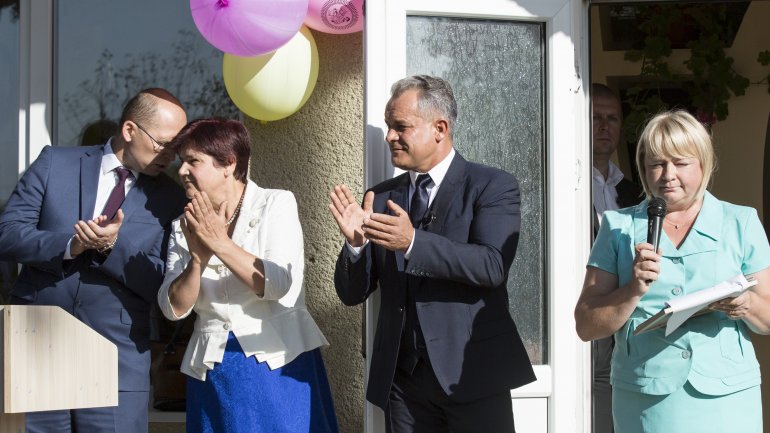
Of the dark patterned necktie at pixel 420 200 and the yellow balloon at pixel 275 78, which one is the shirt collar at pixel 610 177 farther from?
the dark patterned necktie at pixel 420 200

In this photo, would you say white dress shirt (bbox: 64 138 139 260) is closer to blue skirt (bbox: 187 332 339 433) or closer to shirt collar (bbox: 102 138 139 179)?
shirt collar (bbox: 102 138 139 179)

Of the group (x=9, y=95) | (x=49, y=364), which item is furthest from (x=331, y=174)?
(x=49, y=364)

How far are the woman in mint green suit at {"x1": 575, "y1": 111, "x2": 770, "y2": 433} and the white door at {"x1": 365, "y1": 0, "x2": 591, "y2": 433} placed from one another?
1075 millimetres

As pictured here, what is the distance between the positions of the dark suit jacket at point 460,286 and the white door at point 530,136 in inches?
28.8

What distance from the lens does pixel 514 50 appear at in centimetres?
434

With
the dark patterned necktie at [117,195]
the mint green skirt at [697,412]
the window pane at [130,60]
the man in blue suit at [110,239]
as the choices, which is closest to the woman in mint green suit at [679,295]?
the mint green skirt at [697,412]

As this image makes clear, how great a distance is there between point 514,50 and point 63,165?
183 cm

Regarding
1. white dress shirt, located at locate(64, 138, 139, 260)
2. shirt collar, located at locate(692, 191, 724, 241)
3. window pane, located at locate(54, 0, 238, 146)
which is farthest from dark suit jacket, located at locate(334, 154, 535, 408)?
window pane, located at locate(54, 0, 238, 146)

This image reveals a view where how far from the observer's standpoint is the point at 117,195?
4.03 meters

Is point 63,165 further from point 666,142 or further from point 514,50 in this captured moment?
point 666,142

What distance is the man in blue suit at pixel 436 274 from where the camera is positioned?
3355 millimetres

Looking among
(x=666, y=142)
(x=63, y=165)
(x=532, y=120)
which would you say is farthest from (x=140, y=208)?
(x=666, y=142)

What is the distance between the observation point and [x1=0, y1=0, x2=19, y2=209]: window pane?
528cm

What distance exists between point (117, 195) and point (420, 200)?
1.20 metres
